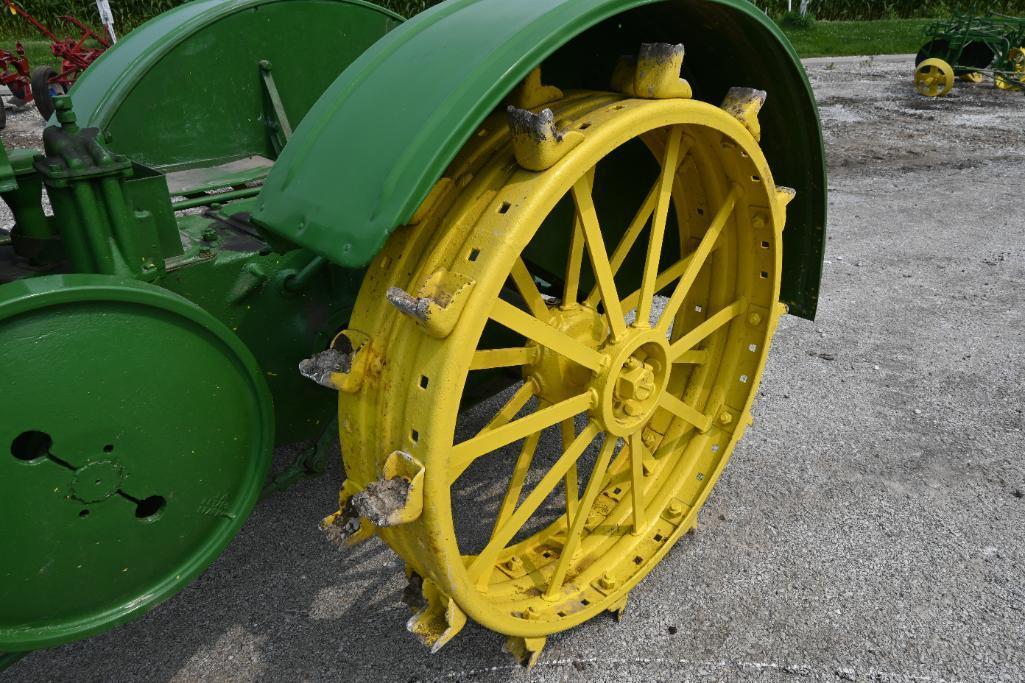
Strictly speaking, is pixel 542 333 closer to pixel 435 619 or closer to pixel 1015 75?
pixel 435 619

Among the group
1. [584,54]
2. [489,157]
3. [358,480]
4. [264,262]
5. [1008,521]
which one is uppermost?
[584,54]

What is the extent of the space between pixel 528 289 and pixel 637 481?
0.65m

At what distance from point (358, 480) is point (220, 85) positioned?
5.13 feet

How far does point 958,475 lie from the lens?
286cm

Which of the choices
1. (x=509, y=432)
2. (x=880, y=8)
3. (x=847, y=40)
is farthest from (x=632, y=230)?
(x=880, y=8)

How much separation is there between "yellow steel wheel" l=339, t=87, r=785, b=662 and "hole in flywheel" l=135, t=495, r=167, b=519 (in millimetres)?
369

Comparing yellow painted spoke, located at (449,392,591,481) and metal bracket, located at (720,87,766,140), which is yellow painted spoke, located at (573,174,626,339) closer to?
yellow painted spoke, located at (449,392,591,481)

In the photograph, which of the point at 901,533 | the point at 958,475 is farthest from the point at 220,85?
the point at 958,475

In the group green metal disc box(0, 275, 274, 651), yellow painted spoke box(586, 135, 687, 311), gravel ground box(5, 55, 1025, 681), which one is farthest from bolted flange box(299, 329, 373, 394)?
gravel ground box(5, 55, 1025, 681)

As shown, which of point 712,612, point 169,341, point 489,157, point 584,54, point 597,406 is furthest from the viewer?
point 712,612

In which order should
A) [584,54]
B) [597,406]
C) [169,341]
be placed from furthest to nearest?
1. [584,54]
2. [597,406]
3. [169,341]

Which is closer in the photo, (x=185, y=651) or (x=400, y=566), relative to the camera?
Answer: (x=185, y=651)

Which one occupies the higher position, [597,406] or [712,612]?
[597,406]

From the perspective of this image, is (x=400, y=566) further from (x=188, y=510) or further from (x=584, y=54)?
(x=584, y=54)
